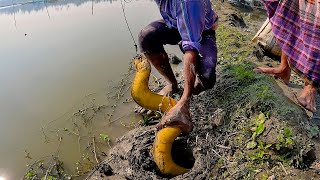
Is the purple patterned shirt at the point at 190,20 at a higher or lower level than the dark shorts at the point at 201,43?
higher

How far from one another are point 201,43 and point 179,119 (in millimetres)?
820

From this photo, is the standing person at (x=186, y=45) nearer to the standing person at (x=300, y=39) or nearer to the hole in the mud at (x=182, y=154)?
the hole in the mud at (x=182, y=154)

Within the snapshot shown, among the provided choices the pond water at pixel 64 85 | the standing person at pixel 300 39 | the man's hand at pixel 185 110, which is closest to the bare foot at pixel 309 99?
the standing person at pixel 300 39

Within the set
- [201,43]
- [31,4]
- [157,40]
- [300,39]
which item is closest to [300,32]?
[300,39]

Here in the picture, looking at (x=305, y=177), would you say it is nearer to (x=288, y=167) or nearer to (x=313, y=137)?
(x=288, y=167)

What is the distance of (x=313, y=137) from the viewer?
2.26 metres

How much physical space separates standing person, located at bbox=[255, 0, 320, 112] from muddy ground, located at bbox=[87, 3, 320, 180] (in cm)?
12

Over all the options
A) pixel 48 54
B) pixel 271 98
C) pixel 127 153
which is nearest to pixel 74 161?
pixel 127 153

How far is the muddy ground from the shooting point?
213cm

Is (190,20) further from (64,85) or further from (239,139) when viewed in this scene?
(64,85)

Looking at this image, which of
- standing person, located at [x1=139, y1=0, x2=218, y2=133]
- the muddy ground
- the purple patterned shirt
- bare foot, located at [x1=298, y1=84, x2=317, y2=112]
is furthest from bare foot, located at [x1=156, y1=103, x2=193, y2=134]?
bare foot, located at [x1=298, y1=84, x2=317, y2=112]

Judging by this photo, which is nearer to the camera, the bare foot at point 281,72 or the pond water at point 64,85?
the bare foot at point 281,72

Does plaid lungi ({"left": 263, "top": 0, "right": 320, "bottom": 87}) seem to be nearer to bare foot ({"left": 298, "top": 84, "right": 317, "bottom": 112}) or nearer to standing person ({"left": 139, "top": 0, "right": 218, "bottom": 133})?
bare foot ({"left": 298, "top": 84, "right": 317, "bottom": 112})

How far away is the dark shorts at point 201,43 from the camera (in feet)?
9.45
